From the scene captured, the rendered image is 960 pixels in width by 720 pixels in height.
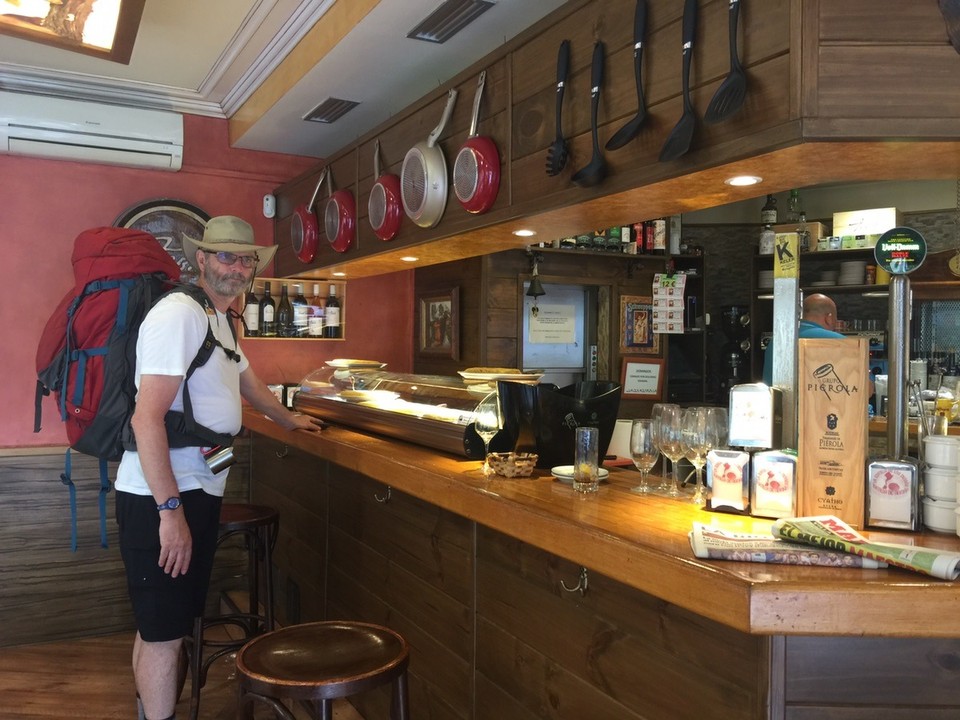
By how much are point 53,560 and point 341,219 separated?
7.73 feet

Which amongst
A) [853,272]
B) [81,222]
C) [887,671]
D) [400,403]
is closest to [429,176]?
[400,403]

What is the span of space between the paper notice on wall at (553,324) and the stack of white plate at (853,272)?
2.25 metres

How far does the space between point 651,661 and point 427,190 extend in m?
1.98

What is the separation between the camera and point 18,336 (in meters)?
4.30

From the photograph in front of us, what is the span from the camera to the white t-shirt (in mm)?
2295

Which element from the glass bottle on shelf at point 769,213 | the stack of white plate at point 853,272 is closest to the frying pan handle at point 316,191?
the glass bottle on shelf at point 769,213

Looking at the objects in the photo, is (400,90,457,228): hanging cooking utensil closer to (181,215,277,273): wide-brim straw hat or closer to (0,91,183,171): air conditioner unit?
(181,215,277,273): wide-brim straw hat

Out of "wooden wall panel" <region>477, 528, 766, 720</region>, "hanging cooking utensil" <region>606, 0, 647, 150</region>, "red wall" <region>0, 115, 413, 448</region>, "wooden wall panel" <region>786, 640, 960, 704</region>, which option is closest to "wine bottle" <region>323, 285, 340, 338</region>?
"red wall" <region>0, 115, 413, 448</region>

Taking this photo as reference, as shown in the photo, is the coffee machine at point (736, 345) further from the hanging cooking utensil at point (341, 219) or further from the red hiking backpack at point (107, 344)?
the red hiking backpack at point (107, 344)

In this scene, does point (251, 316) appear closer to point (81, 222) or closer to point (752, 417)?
point (81, 222)

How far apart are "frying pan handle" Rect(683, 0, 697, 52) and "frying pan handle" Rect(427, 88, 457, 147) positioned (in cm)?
124

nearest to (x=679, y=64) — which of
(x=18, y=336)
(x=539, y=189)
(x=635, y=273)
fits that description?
(x=539, y=189)

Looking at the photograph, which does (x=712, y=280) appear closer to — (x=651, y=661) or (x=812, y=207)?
(x=812, y=207)

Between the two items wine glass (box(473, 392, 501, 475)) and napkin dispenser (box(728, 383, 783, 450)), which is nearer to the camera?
napkin dispenser (box(728, 383, 783, 450))
